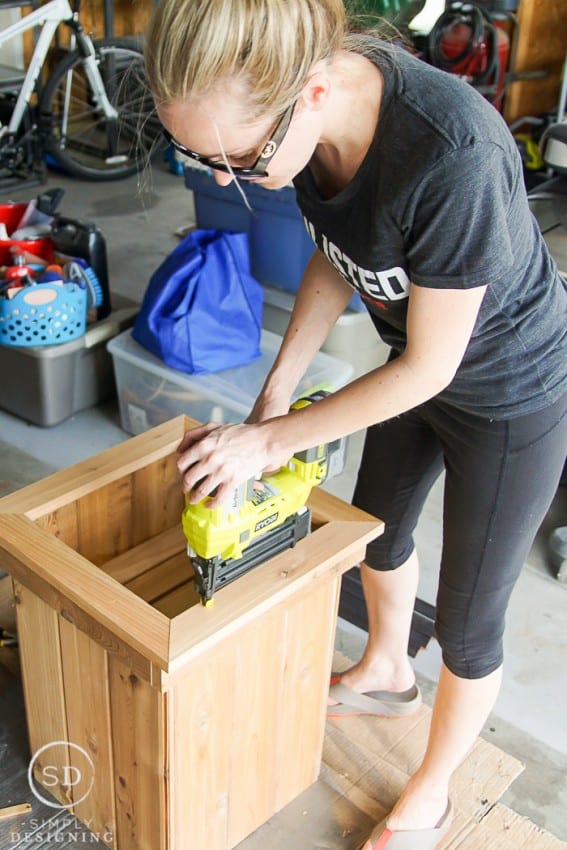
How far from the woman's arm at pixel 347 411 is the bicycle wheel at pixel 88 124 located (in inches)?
129

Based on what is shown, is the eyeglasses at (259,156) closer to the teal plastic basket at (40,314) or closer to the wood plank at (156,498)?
the wood plank at (156,498)

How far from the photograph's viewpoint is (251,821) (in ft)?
4.96

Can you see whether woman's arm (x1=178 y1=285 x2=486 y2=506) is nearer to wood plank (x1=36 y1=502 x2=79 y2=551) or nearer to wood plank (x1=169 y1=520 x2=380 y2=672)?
wood plank (x1=169 y1=520 x2=380 y2=672)

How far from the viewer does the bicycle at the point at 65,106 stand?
4.14m

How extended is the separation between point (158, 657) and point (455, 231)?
63 centimetres

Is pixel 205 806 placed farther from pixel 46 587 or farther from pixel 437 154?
pixel 437 154

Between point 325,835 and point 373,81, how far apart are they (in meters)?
1.20

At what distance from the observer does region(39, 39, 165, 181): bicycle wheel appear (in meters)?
4.49

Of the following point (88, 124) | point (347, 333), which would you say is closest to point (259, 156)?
point (347, 333)

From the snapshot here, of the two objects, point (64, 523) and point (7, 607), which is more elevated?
point (64, 523)

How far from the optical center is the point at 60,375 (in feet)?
8.84

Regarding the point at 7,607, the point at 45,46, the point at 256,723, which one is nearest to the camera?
the point at 256,723

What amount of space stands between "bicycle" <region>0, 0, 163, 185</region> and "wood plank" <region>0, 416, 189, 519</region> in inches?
109

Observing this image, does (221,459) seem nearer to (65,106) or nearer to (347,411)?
(347,411)
